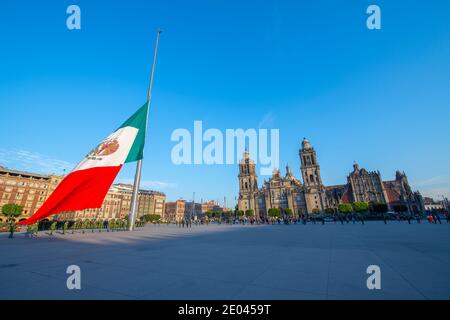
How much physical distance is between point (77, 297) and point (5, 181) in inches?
3820

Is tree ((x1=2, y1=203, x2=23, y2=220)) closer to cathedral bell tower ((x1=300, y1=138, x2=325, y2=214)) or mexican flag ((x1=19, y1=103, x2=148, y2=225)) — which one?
mexican flag ((x1=19, y1=103, x2=148, y2=225))

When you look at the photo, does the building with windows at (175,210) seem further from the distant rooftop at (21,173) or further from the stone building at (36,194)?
the distant rooftop at (21,173)

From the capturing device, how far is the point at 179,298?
3525mm

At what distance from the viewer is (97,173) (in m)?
13.2

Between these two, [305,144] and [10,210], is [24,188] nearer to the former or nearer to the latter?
[10,210]

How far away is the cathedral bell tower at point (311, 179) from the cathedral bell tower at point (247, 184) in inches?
1047

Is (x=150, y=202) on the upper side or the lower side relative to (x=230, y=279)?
upper

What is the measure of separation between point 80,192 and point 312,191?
9729 centimetres

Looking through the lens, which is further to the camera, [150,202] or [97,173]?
[150,202]

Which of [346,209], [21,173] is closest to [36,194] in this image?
[21,173]

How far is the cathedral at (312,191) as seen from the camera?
8562 centimetres

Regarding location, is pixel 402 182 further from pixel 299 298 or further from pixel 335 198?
pixel 299 298

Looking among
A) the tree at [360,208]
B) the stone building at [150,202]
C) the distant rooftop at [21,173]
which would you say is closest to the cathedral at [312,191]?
the tree at [360,208]

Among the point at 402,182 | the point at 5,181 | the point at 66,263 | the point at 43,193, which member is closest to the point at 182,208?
the point at 43,193
